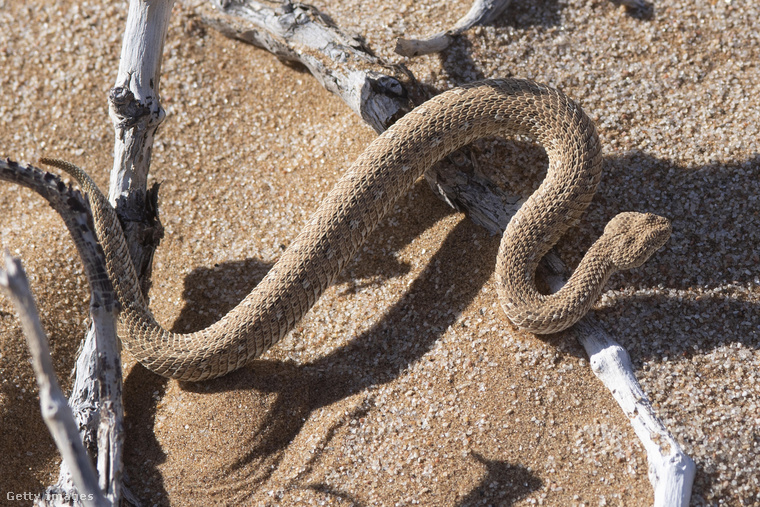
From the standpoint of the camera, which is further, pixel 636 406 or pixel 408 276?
pixel 408 276

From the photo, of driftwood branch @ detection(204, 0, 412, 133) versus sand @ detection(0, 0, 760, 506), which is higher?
driftwood branch @ detection(204, 0, 412, 133)

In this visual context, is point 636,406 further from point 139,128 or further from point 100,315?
point 139,128

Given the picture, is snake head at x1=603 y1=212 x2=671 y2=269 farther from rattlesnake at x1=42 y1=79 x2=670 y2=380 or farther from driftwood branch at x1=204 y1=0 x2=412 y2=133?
driftwood branch at x1=204 y1=0 x2=412 y2=133

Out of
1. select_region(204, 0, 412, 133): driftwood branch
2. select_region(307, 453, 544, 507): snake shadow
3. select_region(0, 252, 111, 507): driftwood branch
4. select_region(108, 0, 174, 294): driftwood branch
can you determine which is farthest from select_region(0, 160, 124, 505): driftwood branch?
select_region(204, 0, 412, 133): driftwood branch

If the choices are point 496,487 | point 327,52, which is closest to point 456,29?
point 327,52

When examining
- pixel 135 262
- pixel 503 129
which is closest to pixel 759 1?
pixel 503 129

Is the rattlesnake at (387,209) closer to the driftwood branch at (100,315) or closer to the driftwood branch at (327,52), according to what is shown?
the driftwood branch at (327,52)

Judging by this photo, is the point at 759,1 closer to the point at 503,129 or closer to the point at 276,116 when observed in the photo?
the point at 503,129
